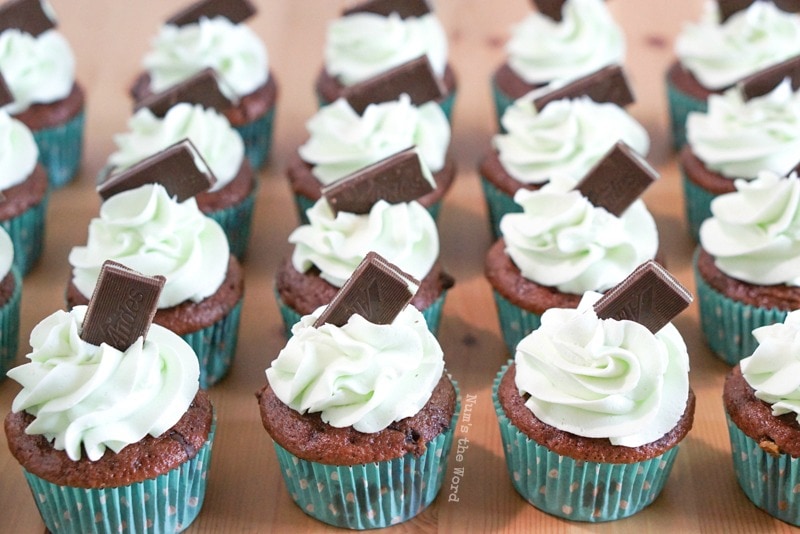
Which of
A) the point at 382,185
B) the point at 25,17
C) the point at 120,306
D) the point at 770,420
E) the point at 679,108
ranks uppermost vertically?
the point at 120,306

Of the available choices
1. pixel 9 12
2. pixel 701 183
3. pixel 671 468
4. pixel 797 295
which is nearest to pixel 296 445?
pixel 671 468

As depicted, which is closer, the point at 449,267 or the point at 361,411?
the point at 361,411

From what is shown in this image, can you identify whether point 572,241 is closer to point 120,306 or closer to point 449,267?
point 449,267

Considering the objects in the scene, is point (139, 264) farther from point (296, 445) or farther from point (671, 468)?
point (671, 468)

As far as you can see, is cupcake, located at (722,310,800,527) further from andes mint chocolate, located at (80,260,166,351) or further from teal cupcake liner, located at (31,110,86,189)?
teal cupcake liner, located at (31,110,86,189)

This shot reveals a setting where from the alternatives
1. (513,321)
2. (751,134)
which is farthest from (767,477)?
(751,134)

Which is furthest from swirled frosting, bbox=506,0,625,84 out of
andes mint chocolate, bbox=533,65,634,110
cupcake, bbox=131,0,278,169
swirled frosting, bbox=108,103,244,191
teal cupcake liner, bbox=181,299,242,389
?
teal cupcake liner, bbox=181,299,242,389
